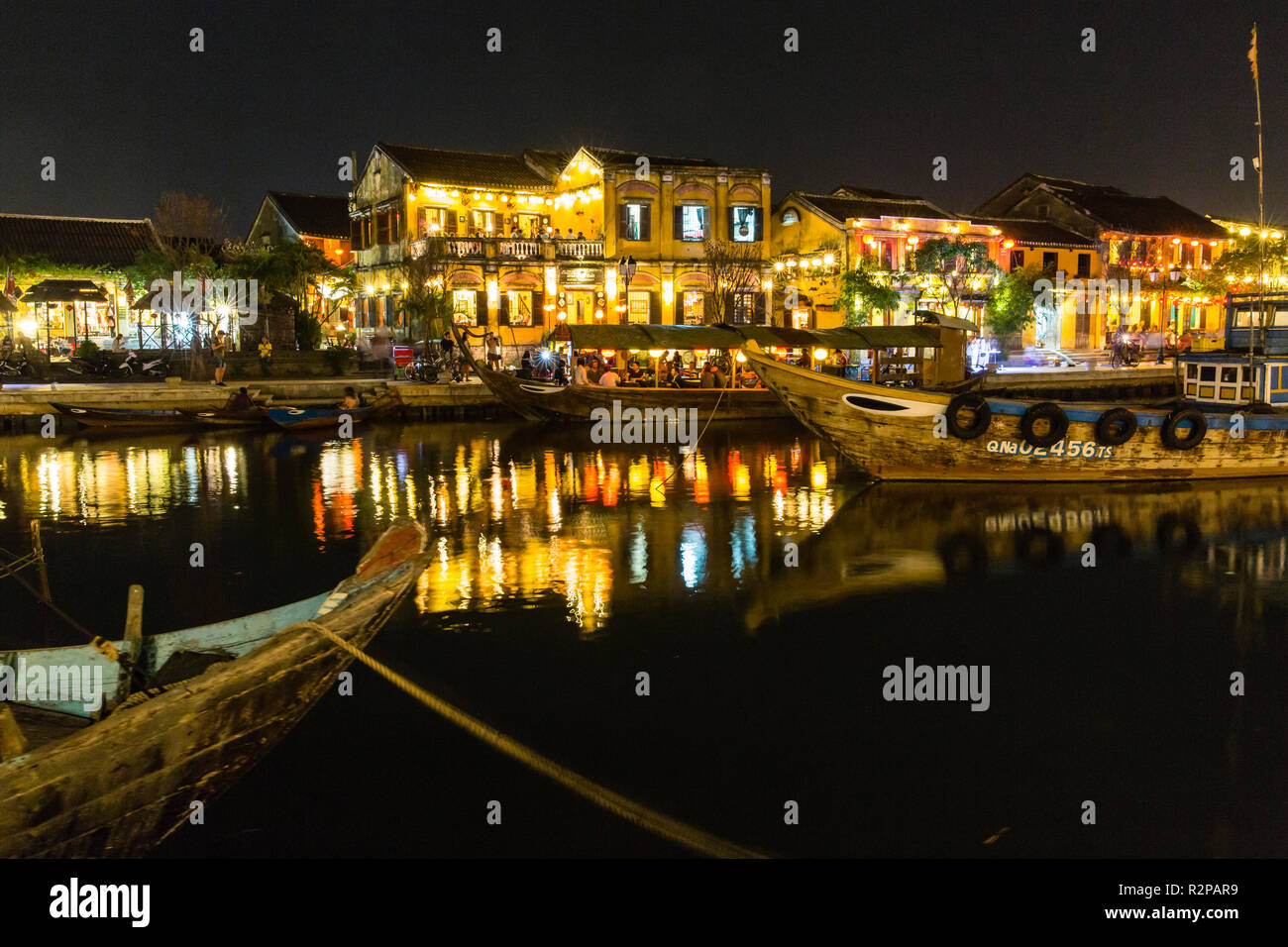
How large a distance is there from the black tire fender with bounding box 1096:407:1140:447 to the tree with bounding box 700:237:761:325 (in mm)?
21378

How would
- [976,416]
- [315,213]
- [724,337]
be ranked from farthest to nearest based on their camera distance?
1. [315,213]
2. [724,337]
3. [976,416]

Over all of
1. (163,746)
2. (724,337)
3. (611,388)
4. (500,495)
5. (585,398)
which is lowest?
(500,495)

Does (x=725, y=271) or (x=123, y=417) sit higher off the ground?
(x=725, y=271)

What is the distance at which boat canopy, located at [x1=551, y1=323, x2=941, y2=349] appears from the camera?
26.6m

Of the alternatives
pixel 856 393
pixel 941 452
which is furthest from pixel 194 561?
pixel 941 452

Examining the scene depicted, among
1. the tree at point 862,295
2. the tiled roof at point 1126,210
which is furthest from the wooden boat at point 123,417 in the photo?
the tiled roof at point 1126,210

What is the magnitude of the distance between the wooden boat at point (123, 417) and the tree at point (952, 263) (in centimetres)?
2697

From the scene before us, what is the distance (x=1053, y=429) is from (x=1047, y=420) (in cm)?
18

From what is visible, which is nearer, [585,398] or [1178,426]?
[1178,426]

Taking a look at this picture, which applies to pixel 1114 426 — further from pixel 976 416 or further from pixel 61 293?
pixel 61 293

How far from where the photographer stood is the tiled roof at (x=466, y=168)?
35.8m

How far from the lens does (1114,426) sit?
54.6ft

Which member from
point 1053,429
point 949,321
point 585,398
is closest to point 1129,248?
point 949,321
